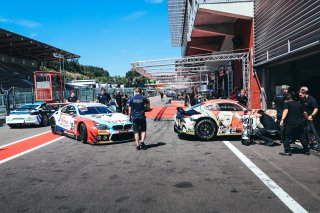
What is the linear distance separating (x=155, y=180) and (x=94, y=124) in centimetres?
424

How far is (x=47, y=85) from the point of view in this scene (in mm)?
22219

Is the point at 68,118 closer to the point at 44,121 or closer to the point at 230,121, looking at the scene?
the point at 44,121

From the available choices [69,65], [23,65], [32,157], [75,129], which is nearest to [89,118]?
[75,129]

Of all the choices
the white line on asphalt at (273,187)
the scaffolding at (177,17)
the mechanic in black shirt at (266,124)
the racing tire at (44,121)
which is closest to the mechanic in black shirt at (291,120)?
the white line on asphalt at (273,187)

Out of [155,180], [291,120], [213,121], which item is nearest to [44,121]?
[213,121]

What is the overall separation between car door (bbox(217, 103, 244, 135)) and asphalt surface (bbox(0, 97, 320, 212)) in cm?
113

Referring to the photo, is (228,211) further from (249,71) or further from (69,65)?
(69,65)

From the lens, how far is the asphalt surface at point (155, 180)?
419cm

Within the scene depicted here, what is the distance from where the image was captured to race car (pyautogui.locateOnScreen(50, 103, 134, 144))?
29.5ft

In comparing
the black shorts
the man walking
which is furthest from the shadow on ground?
the black shorts

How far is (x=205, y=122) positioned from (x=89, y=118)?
3.64 metres

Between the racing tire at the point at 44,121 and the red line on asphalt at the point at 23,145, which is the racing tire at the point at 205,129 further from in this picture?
the racing tire at the point at 44,121

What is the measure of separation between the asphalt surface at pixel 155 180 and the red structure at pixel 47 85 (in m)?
14.7

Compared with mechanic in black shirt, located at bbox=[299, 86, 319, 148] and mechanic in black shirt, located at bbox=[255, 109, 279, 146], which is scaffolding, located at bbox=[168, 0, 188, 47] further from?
mechanic in black shirt, located at bbox=[299, 86, 319, 148]
